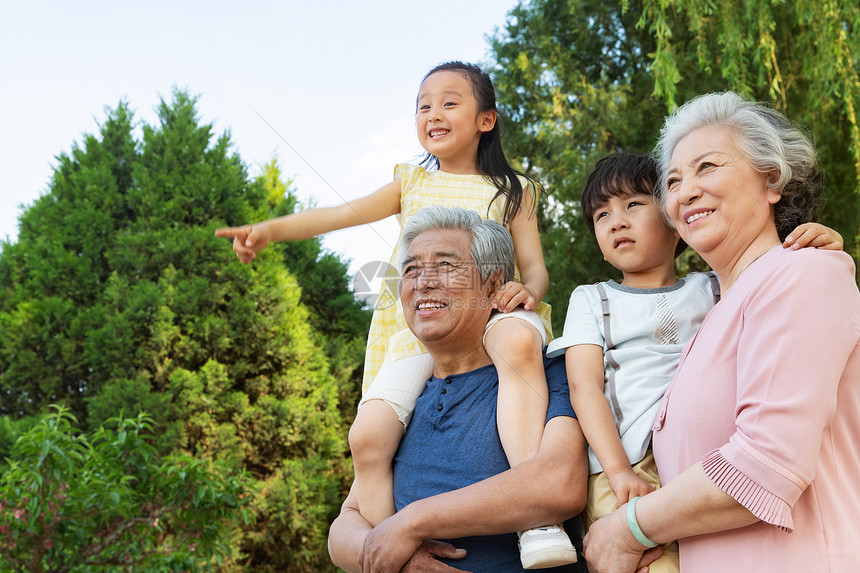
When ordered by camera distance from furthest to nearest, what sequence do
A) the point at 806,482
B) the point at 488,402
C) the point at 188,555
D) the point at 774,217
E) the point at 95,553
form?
1. the point at 188,555
2. the point at 95,553
3. the point at 488,402
4. the point at 774,217
5. the point at 806,482

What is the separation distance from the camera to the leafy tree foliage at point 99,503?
391 cm

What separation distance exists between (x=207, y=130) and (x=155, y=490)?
4.86 meters

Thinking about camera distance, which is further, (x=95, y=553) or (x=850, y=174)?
(x=850, y=174)

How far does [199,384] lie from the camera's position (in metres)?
7.15

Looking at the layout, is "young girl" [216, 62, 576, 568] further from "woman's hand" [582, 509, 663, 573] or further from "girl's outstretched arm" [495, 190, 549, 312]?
"woman's hand" [582, 509, 663, 573]

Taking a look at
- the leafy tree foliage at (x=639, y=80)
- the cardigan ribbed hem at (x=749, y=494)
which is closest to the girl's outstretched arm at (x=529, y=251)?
the cardigan ribbed hem at (x=749, y=494)

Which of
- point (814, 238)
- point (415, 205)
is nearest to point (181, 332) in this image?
point (415, 205)

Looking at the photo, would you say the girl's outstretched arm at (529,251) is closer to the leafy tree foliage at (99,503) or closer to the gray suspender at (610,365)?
the gray suspender at (610,365)

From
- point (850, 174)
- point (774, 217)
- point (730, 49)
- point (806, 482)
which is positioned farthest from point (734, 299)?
point (850, 174)

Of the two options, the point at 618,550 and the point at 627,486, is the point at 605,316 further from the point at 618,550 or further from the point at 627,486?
the point at 618,550

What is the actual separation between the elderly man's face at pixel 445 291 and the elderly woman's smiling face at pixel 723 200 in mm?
623

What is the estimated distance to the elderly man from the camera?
5.45 feet

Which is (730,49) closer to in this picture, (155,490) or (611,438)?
(611,438)

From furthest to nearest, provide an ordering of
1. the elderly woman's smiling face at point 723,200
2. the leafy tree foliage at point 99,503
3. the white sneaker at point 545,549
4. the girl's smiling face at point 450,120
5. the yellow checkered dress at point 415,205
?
the leafy tree foliage at point 99,503
the girl's smiling face at point 450,120
the yellow checkered dress at point 415,205
the white sneaker at point 545,549
the elderly woman's smiling face at point 723,200
